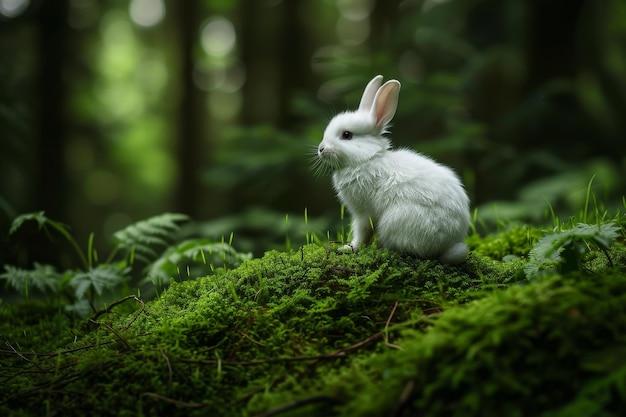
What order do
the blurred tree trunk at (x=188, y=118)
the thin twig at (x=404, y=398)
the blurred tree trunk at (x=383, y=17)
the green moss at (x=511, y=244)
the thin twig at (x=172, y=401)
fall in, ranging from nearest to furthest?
the thin twig at (x=404, y=398), the thin twig at (x=172, y=401), the green moss at (x=511, y=244), the blurred tree trunk at (x=383, y=17), the blurred tree trunk at (x=188, y=118)

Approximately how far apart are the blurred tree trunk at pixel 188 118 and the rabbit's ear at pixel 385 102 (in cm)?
1088

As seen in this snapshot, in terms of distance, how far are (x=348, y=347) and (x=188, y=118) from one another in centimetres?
1276

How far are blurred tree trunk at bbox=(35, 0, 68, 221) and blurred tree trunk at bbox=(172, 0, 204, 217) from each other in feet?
10.7

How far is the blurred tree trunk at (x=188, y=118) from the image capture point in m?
13.9

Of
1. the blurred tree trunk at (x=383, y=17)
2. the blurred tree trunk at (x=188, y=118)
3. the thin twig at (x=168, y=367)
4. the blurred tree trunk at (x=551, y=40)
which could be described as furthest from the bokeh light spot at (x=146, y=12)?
the thin twig at (x=168, y=367)

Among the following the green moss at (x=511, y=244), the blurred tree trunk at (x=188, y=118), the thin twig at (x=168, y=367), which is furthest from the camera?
the blurred tree trunk at (x=188, y=118)

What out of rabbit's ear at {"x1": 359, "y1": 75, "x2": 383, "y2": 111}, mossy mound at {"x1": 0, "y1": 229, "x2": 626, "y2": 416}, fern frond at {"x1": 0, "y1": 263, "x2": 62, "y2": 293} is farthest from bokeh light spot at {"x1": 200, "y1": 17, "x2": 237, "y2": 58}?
mossy mound at {"x1": 0, "y1": 229, "x2": 626, "y2": 416}

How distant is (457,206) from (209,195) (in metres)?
15.2

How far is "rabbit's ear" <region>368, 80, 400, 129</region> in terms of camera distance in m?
3.54

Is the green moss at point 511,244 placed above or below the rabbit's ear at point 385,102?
below

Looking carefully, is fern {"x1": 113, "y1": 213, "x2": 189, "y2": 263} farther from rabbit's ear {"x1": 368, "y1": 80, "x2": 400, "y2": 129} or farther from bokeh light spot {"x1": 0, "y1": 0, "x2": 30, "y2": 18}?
bokeh light spot {"x1": 0, "y1": 0, "x2": 30, "y2": 18}

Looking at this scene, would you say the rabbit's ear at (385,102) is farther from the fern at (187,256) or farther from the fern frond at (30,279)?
the fern frond at (30,279)

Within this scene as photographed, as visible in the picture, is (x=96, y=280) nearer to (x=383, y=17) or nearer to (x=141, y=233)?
(x=141, y=233)

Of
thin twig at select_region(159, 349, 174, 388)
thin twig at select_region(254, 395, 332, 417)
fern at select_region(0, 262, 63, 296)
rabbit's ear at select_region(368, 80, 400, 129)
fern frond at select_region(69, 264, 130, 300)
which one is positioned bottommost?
fern at select_region(0, 262, 63, 296)
